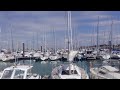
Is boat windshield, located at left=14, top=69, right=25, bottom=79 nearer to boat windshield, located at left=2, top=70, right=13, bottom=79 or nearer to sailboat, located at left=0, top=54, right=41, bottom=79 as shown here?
sailboat, located at left=0, top=54, right=41, bottom=79

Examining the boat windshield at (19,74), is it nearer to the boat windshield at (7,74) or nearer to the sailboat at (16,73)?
the sailboat at (16,73)

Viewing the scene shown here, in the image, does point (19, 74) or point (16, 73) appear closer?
point (19, 74)

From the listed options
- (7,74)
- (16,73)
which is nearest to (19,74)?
(16,73)

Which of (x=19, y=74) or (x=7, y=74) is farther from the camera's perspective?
(x=7, y=74)

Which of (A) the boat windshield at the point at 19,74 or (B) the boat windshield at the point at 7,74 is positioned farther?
(B) the boat windshield at the point at 7,74

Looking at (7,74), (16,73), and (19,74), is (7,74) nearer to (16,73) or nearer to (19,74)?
(16,73)

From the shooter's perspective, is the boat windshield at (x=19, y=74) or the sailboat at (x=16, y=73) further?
the sailboat at (x=16, y=73)

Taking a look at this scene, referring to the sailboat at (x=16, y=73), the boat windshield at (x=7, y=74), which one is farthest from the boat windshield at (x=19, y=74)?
the boat windshield at (x=7, y=74)

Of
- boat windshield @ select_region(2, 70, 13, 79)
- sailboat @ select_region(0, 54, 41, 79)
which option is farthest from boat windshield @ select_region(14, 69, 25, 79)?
boat windshield @ select_region(2, 70, 13, 79)
